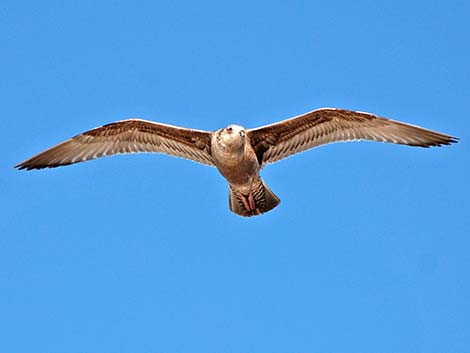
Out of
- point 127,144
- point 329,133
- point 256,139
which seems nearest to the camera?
point 256,139

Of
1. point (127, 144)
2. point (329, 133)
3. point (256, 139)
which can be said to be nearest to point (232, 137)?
point (256, 139)

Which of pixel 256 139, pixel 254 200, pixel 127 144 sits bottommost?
pixel 254 200

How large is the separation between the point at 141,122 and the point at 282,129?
7.84 feet

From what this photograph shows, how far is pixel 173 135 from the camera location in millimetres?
15266

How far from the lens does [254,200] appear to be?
596 inches

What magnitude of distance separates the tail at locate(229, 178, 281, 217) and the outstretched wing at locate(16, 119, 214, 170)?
0.74m

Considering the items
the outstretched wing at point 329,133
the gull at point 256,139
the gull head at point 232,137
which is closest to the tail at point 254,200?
the gull at point 256,139

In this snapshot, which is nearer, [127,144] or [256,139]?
[256,139]

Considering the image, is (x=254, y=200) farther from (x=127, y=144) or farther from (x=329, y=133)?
(x=127, y=144)

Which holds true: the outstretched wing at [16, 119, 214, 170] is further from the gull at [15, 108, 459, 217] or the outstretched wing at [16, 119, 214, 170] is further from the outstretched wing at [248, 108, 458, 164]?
the outstretched wing at [248, 108, 458, 164]

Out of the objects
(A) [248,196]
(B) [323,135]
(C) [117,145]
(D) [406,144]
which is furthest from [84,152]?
(D) [406,144]

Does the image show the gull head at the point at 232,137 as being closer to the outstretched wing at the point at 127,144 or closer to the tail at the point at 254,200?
the outstretched wing at the point at 127,144

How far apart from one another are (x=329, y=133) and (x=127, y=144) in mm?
3465

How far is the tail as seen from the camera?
15000mm
